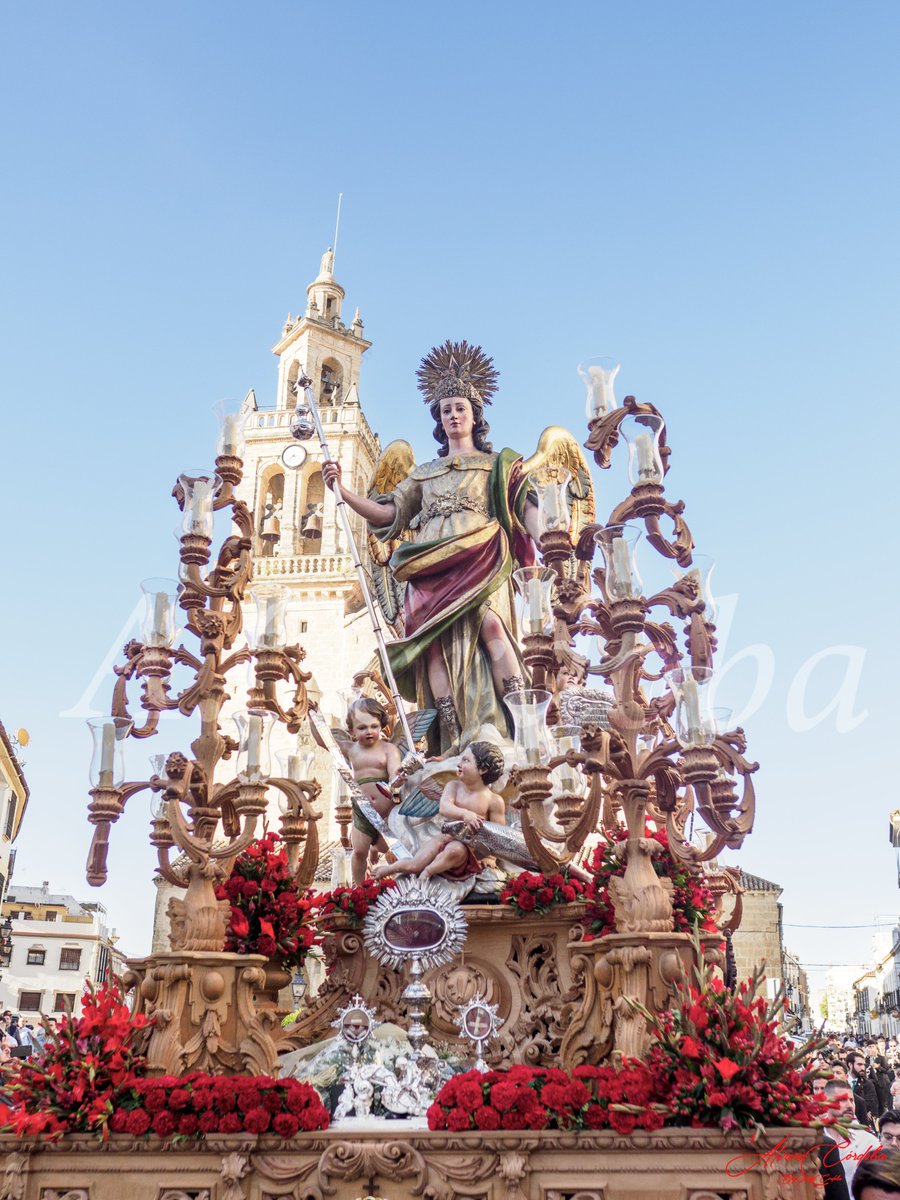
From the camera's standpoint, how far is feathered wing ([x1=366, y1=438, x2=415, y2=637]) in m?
12.2

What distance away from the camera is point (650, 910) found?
6660 millimetres

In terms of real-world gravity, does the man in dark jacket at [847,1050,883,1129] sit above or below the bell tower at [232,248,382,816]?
below

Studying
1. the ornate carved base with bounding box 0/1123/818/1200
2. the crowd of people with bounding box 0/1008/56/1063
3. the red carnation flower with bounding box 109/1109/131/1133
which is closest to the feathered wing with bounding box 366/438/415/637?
the crowd of people with bounding box 0/1008/56/1063

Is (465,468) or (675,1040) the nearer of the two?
(675,1040)

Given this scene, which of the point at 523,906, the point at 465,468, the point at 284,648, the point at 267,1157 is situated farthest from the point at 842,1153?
the point at 465,468

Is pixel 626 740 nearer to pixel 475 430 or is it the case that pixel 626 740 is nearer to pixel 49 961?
pixel 475 430

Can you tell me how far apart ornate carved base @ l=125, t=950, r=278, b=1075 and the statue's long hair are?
6.28 meters

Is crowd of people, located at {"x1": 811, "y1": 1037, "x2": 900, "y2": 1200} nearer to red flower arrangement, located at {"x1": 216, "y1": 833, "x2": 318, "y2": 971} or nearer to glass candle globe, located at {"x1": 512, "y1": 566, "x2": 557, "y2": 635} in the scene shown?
glass candle globe, located at {"x1": 512, "y1": 566, "x2": 557, "y2": 635}

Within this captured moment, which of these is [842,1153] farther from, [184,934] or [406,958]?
[184,934]

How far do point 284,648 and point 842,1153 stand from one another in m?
5.08

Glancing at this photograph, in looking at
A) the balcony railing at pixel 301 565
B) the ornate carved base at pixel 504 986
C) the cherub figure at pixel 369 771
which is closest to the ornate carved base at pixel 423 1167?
the ornate carved base at pixel 504 986

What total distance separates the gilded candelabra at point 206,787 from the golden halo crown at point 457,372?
11.3ft

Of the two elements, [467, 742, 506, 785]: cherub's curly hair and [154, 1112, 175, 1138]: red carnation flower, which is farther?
[467, 742, 506, 785]: cherub's curly hair

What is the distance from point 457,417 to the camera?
38.4 ft
